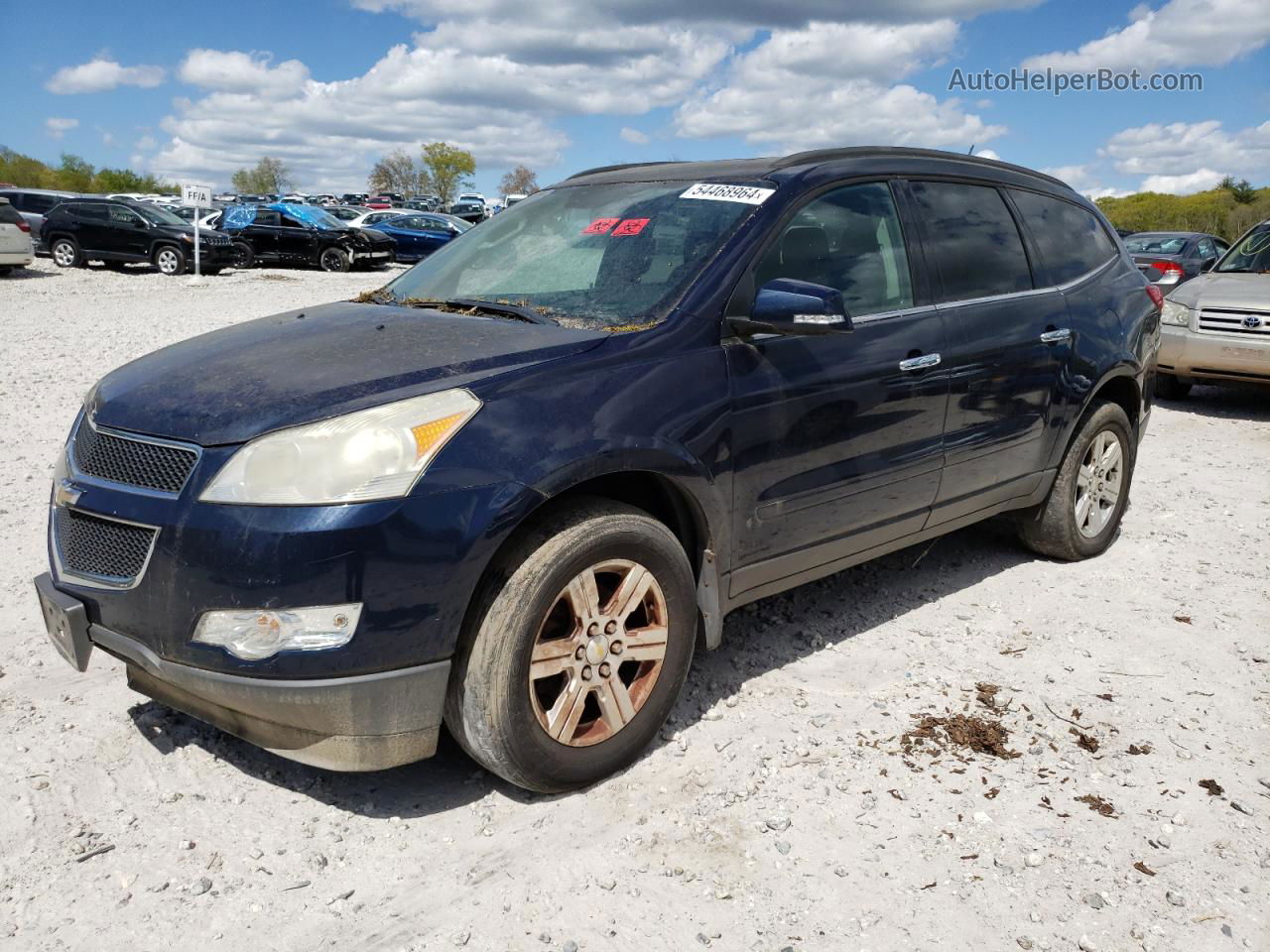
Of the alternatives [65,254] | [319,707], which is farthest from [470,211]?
[319,707]

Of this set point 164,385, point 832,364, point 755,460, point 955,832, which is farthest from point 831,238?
point 164,385

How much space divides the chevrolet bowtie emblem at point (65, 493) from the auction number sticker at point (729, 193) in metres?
2.21

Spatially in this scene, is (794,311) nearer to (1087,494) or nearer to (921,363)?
(921,363)

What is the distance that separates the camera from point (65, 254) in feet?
76.2

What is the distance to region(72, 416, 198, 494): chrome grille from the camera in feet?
8.72

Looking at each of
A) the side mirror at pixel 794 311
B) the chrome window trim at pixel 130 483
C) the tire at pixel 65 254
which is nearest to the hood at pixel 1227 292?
the side mirror at pixel 794 311

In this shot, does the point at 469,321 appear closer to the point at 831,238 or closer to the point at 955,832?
the point at 831,238

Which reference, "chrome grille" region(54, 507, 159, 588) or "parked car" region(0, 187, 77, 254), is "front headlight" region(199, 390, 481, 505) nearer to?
"chrome grille" region(54, 507, 159, 588)

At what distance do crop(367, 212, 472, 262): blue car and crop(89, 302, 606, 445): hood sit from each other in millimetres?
25517

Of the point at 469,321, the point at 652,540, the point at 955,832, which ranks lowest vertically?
the point at 955,832

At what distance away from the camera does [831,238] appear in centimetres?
372

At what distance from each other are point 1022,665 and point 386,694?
258 cm

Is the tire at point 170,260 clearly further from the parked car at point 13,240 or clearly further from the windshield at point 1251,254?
the windshield at point 1251,254

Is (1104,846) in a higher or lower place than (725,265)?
lower
